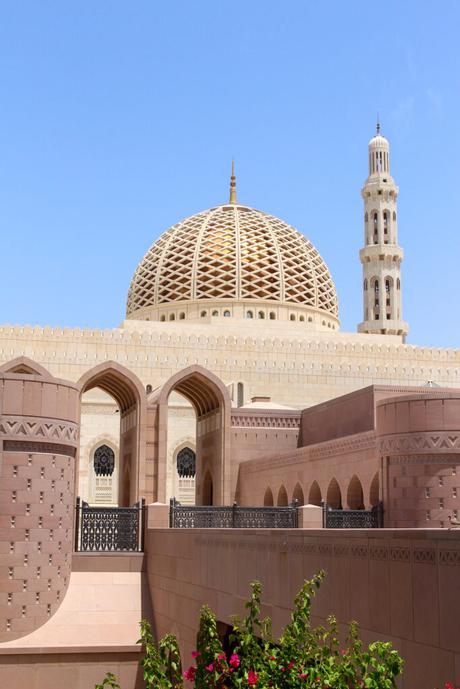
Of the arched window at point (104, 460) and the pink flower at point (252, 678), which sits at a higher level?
the arched window at point (104, 460)

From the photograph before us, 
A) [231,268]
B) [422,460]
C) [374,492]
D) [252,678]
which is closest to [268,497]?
[374,492]

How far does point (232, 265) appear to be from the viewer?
36812 mm

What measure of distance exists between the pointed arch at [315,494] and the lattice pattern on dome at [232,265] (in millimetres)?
16419

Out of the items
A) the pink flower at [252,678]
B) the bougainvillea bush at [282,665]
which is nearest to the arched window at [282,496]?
the bougainvillea bush at [282,665]

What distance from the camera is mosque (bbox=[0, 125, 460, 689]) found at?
12.2 metres

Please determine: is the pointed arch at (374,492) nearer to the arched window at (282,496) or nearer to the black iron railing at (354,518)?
the black iron railing at (354,518)

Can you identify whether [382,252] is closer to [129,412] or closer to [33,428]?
[129,412]

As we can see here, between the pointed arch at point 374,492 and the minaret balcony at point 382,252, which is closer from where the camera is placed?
the pointed arch at point 374,492

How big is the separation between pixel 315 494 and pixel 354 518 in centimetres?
525

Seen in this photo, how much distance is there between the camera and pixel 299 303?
37219 millimetres

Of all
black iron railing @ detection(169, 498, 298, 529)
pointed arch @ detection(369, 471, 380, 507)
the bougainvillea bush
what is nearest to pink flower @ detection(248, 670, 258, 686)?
the bougainvillea bush

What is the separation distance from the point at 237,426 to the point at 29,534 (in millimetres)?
10996

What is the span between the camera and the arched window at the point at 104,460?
29938 millimetres

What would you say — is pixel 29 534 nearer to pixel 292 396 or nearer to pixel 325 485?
pixel 325 485
